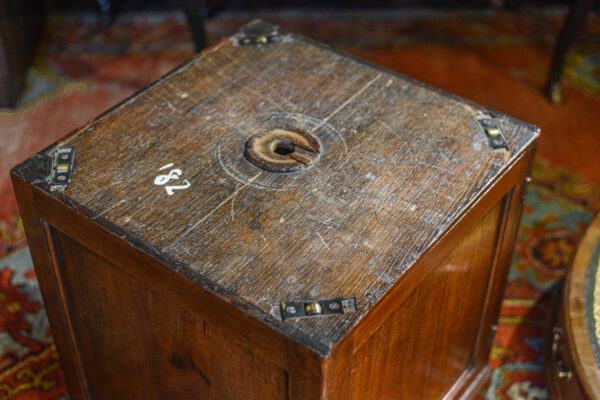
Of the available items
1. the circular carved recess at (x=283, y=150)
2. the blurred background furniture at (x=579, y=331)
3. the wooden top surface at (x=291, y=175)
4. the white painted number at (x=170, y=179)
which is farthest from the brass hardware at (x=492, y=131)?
the white painted number at (x=170, y=179)

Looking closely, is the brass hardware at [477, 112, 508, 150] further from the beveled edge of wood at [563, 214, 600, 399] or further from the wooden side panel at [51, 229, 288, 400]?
the wooden side panel at [51, 229, 288, 400]

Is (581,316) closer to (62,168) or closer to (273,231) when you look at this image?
(273,231)

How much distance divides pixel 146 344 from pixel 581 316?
87 cm

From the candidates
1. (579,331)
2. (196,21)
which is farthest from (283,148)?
(196,21)

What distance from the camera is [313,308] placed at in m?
1.09

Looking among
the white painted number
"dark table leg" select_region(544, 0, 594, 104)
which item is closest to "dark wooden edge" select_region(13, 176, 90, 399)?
the white painted number

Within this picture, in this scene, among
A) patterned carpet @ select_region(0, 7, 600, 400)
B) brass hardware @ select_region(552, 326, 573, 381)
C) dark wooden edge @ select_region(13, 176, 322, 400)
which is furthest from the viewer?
patterned carpet @ select_region(0, 7, 600, 400)

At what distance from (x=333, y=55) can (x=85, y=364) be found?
823 millimetres

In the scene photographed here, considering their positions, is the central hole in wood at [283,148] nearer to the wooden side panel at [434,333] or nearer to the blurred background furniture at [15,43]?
the wooden side panel at [434,333]

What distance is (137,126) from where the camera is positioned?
4.63 feet

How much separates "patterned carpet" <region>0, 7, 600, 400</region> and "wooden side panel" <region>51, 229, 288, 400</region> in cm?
38

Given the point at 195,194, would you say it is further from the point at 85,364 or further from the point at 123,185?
the point at 85,364

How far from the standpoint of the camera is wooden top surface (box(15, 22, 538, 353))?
3.80 feet

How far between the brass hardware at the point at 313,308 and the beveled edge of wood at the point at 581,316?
601mm
